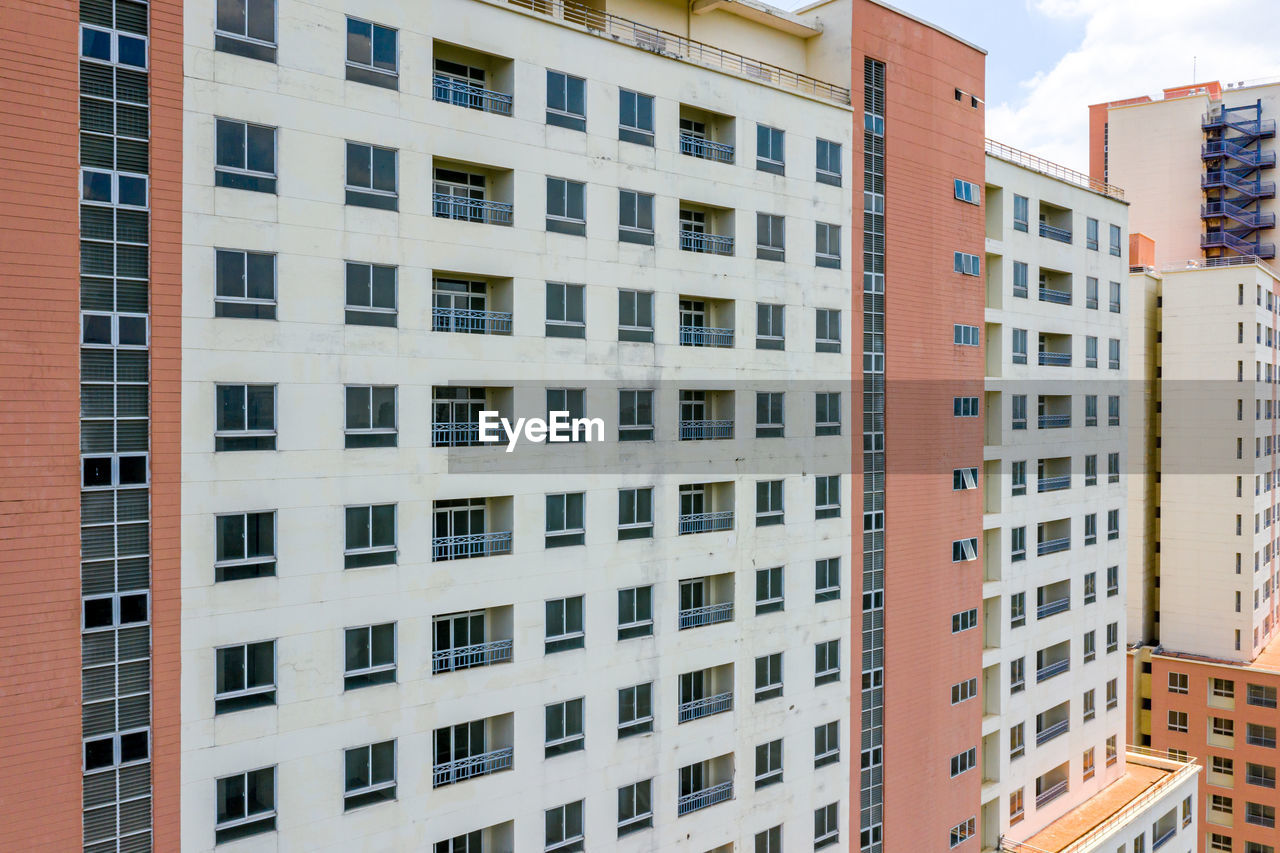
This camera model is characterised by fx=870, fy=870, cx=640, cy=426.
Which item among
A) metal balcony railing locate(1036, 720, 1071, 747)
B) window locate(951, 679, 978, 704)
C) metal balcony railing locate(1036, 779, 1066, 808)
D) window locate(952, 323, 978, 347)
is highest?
window locate(952, 323, 978, 347)

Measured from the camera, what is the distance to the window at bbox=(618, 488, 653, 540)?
25234 mm

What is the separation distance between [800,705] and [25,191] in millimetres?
25275

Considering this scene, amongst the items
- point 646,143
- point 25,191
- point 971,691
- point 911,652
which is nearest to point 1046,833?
point 971,691

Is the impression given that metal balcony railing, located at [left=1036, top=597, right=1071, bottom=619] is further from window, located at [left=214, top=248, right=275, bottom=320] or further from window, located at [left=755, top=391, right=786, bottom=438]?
window, located at [left=214, top=248, right=275, bottom=320]

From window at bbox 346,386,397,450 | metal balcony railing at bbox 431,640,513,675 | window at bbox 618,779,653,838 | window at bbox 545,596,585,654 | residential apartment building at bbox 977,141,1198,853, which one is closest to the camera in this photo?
window at bbox 346,386,397,450

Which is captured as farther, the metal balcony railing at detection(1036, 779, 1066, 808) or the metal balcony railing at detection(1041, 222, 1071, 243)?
the metal balcony railing at detection(1041, 222, 1071, 243)

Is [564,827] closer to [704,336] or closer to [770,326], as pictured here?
[704,336]

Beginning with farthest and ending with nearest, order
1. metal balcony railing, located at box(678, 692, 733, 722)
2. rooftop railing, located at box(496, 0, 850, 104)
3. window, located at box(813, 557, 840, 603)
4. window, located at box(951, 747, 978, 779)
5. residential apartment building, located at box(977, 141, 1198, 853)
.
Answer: residential apartment building, located at box(977, 141, 1198, 853) < window, located at box(951, 747, 978, 779) < window, located at box(813, 557, 840, 603) < metal balcony railing, located at box(678, 692, 733, 722) < rooftop railing, located at box(496, 0, 850, 104)

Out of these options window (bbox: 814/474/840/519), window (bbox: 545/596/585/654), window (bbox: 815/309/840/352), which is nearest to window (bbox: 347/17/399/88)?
window (bbox: 545/596/585/654)

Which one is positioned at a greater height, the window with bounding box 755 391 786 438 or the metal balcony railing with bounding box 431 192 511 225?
the metal balcony railing with bounding box 431 192 511 225

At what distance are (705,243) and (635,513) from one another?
870cm

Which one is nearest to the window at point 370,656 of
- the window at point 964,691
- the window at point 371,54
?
the window at point 371,54

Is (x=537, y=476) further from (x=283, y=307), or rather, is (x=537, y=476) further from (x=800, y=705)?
(x=800, y=705)

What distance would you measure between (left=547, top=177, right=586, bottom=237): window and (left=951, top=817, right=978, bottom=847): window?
2762 cm
